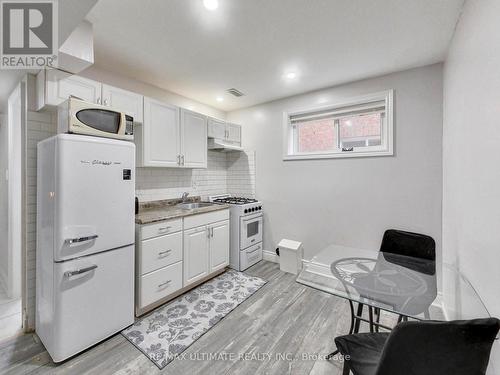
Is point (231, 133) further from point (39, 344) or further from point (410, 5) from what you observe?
point (39, 344)

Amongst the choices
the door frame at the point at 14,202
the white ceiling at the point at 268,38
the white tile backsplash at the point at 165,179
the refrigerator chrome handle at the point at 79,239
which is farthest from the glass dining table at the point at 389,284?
the door frame at the point at 14,202

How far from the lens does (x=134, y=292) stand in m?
2.07

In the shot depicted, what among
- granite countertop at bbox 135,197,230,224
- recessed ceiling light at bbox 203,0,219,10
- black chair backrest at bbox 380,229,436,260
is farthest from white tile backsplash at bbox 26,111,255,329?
black chair backrest at bbox 380,229,436,260

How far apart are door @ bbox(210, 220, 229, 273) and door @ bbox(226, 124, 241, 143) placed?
55.1 inches

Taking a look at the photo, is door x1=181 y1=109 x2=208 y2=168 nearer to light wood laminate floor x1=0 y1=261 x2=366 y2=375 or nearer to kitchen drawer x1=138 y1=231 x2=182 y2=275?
kitchen drawer x1=138 y1=231 x2=182 y2=275

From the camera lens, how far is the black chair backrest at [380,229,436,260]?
1904 mm

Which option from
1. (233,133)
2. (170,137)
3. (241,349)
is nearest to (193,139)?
(170,137)

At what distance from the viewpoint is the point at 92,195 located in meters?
1.67

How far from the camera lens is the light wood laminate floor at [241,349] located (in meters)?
1.56

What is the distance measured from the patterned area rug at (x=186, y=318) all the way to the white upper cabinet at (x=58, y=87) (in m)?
2.05

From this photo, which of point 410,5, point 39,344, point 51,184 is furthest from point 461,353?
point 39,344

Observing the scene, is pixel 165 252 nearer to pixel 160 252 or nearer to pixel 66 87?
pixel 160 252

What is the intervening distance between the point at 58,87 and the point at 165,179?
1485 millimetres

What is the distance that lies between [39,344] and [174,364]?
3.85ft
